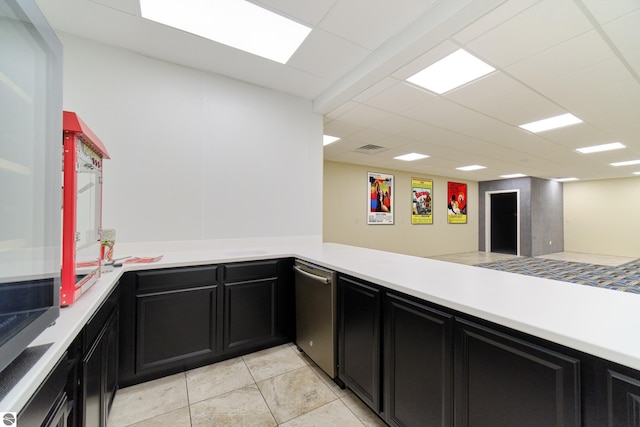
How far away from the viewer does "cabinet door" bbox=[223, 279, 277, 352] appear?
2273mm

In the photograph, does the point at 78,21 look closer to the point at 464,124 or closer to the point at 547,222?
the point at 464,124

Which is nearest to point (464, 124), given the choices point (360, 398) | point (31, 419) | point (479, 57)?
point (479, 57)

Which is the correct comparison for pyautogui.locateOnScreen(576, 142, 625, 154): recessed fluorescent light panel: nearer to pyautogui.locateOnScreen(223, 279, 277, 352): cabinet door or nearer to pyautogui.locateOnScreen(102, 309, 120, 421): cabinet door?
pyautogui.locateOnScreen(223, 279, 277, 352): cabinet door

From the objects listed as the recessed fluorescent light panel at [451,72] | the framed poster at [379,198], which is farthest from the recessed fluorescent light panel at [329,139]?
the framed poster at [379,198]

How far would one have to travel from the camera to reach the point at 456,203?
30.5 ft

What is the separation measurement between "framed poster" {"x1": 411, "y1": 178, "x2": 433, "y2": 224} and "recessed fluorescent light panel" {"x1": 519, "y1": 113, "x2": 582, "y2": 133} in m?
4.12

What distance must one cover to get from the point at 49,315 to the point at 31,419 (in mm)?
279

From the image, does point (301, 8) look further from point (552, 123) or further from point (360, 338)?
point (552, 123)

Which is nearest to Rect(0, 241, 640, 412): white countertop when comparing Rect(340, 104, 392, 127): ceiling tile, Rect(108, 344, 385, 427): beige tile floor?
Rect(108, 344, 385, 427): beige tile floor

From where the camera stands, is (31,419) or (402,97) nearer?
(31,419)

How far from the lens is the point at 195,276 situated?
2.14 metres

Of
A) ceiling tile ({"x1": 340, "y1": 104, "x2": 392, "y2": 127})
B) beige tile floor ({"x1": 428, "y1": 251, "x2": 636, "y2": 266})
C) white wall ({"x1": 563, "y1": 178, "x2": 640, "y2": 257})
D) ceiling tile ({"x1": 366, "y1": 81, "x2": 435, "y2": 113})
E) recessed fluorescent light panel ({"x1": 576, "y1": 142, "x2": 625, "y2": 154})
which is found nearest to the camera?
ceiling tile ({"x1": 366, "y1": 81, "x2": 435, "y2": 113})

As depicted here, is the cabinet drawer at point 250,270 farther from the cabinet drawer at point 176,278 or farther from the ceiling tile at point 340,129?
the ceiling tile at point 340,129

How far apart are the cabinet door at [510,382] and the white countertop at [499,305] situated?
0.30 feet
